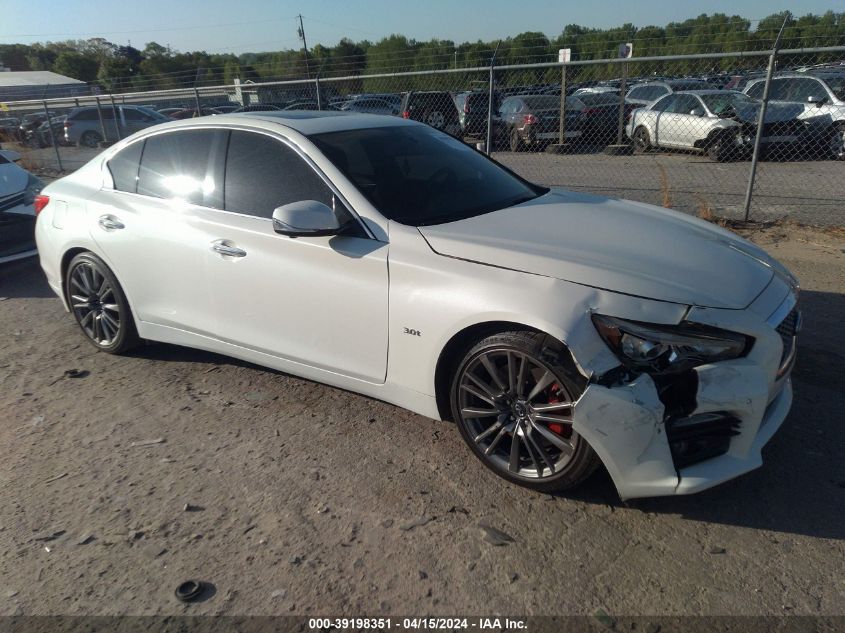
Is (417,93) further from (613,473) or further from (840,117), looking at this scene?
(613,473)

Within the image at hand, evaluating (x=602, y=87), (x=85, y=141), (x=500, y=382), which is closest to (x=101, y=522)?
(x=500, y=382)

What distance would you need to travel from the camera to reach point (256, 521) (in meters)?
2.80

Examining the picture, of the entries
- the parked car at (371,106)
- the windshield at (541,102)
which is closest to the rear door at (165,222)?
the parked car at (371,106)

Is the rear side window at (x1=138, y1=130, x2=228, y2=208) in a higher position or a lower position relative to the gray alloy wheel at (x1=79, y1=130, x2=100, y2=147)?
higher

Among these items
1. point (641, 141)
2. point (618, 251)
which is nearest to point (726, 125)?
point (641, 141)

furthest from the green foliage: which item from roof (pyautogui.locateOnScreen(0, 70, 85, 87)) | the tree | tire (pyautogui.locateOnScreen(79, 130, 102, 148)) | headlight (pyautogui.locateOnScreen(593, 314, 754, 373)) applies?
headlight (pyautogui.locateOnScreen(593, 314, 754, 373))

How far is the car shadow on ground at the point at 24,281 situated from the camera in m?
6.30

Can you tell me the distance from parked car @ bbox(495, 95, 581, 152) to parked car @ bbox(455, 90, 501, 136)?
1.84 ft

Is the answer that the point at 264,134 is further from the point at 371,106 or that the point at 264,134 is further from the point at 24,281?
the point at 371,106

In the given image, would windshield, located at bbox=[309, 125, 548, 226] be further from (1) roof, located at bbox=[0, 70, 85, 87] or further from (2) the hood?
(1) roof, located at bbox=[0, 70, 85, 87]

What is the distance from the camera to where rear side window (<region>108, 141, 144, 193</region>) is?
4.31m

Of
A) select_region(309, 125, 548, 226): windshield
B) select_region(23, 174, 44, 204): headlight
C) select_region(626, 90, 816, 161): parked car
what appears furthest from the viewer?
select_region(626, 90, 816, 161): parked car

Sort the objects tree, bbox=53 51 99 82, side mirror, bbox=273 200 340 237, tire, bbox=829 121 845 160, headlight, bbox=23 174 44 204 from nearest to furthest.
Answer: side mirror, bbox=273 200 340 237 → headlight, bbox=23 174 44 204 → tire, bbox=829 121 845 160 → tree, bbox=53 51 99 82

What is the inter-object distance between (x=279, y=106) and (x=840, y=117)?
1274 cm
